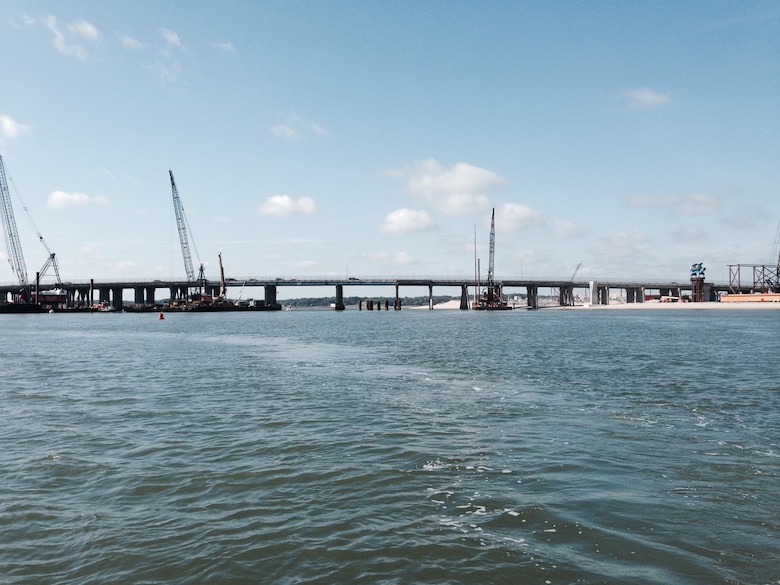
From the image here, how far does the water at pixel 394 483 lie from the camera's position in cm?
920

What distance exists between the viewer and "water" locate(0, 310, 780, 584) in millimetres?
9203

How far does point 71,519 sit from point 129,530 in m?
1.66

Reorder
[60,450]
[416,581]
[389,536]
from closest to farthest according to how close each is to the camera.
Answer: [416,581]
[389,536]
[60,450]

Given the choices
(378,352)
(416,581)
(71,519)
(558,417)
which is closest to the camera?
(416,581)

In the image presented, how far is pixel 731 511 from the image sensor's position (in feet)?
37.0

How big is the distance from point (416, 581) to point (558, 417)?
1340cm

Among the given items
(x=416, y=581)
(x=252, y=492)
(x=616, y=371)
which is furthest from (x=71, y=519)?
(x=616, y=371)

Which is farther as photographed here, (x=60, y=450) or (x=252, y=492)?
(x=60, y=450)

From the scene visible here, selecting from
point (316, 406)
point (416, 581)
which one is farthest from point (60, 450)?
point (416, 581)

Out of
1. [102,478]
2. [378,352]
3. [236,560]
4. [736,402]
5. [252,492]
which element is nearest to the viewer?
[236,560]

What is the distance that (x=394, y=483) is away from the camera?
13320 millimetres

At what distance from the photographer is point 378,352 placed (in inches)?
1925

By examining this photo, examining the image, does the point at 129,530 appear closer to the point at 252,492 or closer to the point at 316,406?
the point at 252,492

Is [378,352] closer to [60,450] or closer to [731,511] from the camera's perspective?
[60,450]
